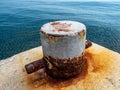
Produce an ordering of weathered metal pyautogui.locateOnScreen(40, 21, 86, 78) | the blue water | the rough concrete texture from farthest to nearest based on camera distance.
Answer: the blue water → the rough concrete texture → weathered metal pyautogui.locateOnScreen(40, 21, 86, 78)

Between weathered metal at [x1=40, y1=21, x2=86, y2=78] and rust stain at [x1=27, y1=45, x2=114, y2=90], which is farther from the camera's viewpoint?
rust stain at [x1=27, y1=45, x2=114, y2=90]

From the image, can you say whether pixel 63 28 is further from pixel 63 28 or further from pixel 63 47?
pixel 63 47

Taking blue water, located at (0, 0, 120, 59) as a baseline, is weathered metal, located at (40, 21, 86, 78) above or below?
above

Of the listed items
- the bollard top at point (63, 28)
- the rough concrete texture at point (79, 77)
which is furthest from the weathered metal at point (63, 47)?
the rough concrete texture at point (79, 77)

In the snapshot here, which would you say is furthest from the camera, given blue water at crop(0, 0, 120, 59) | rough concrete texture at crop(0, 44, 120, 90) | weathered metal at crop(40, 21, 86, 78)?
blue water at crop(0, 0, 120, 59)

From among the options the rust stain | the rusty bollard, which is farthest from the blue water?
the rusty bollard

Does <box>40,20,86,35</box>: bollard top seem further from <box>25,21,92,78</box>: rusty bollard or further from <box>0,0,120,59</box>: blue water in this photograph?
<box>0,0,120,59</box>: blue water

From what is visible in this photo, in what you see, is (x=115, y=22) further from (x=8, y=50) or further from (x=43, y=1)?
(x=43, y=1)

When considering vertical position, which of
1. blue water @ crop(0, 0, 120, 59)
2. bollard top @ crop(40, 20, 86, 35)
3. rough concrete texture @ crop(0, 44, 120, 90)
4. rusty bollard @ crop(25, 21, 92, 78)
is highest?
bollard top @ crop(40, 20, 86, 35)

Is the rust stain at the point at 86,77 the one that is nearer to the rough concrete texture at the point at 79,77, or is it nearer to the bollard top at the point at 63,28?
the rough concrete texture at the point at 79,77

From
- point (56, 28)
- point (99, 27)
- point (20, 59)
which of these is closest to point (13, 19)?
point (99, 27)

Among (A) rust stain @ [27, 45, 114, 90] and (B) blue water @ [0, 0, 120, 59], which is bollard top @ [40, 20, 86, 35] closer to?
(A) rust stain @ [27, 45, 114, 90]
